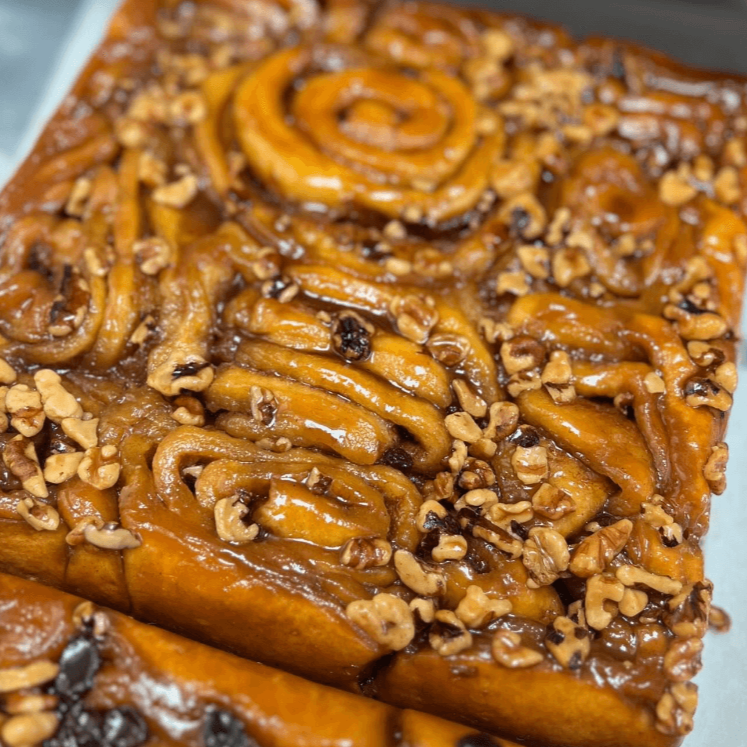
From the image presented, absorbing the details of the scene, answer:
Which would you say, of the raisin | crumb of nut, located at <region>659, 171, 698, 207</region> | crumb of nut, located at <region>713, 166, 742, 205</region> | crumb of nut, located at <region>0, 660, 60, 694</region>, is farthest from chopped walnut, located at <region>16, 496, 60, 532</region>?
crumb of nut, located at <region>713, 166, 742, 205</region>

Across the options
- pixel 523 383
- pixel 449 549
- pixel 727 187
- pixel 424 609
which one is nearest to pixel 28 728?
pixel 424 609

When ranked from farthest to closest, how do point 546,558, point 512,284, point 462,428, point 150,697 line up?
point 512,284, point 462,428, point 546,558, point 150,697

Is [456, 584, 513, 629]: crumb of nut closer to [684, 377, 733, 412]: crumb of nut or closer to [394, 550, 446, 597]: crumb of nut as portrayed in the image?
[394, 550, 446, 597]: crumb of nut

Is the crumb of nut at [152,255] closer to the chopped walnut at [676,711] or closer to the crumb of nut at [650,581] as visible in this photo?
the crumb of nut at [650,581]

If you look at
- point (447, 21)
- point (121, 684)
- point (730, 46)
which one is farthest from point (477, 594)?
point (730, 46)

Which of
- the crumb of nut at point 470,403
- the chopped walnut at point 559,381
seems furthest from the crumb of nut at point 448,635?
the chopped walnut at point 559,381

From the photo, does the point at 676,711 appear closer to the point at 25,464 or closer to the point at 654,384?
the point at 654,384

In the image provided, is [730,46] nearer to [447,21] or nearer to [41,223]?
[447,21]
